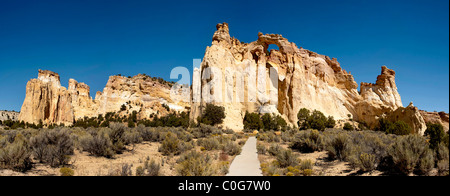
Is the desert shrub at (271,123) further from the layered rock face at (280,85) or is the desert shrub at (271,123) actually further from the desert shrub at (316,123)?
the layered rock face at (280,85)

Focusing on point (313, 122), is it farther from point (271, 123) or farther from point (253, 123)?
point (253, 123)

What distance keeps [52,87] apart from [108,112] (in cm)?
1509

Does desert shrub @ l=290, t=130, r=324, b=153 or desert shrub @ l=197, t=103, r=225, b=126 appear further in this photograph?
desert shrub @ l=197, t=103, r=225, b=126

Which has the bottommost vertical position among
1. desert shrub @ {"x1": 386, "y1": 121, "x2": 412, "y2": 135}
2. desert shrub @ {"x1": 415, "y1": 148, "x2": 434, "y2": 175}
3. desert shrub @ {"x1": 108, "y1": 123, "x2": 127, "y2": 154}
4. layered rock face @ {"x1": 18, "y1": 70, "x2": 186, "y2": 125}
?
desert shrub @ {"x1": 386, "y1": 121, "x2": 412, "y2": 135}

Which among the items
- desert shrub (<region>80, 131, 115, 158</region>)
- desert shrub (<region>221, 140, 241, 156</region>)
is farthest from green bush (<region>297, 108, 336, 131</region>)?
desert shrub (<region>80, 131, 115, 158</region>)

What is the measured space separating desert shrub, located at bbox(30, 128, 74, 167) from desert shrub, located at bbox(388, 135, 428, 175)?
10.6 meters

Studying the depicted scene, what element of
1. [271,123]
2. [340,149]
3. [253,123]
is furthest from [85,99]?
[340,149]

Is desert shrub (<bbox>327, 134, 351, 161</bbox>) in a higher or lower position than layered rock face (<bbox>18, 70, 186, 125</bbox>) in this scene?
lower

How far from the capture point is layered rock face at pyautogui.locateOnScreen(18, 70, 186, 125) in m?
54.6

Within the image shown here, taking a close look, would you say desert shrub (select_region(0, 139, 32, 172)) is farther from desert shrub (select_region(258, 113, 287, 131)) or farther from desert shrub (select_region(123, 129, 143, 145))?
desert shrub (select_region(258, 113, 287, 131))

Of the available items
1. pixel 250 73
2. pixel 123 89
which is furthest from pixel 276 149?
pixel 123 89

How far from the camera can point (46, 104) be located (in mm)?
55750

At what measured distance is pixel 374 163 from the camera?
7285 mm

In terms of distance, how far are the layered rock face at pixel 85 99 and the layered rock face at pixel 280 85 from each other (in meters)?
25.0
